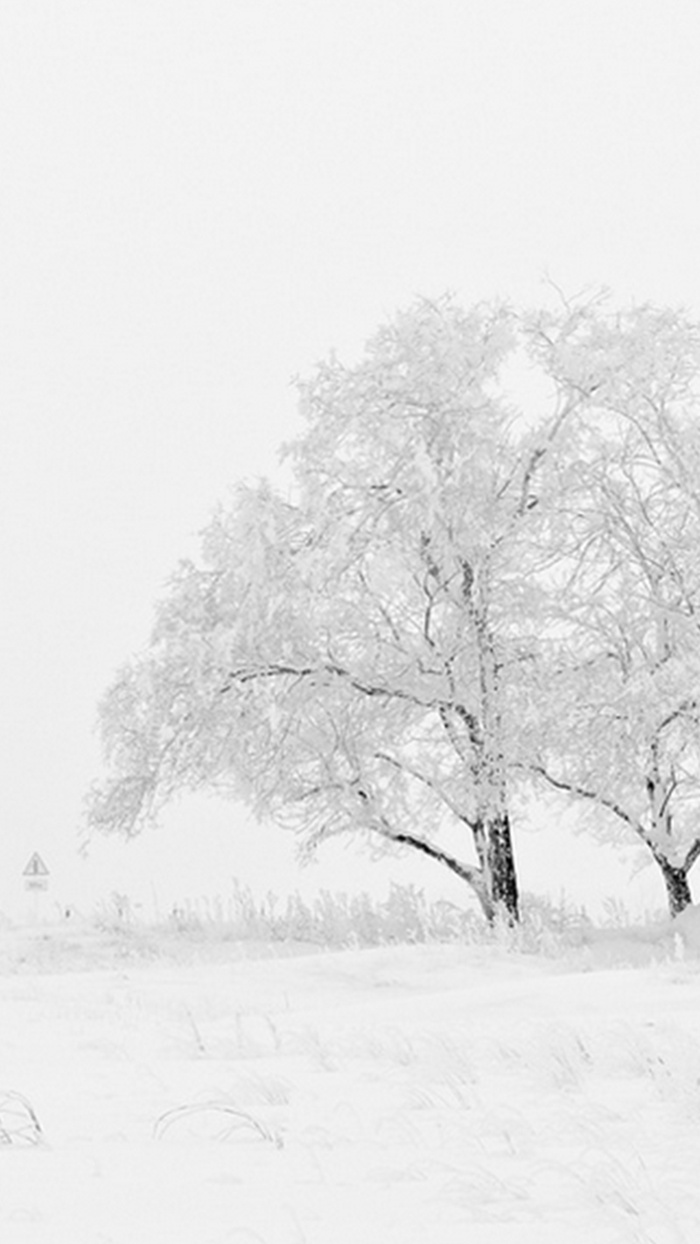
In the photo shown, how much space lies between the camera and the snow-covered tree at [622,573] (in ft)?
60.1

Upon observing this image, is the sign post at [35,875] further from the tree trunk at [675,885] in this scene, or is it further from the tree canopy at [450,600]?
the tree trunk at [675,885]

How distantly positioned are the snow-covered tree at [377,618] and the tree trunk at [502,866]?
23 mm

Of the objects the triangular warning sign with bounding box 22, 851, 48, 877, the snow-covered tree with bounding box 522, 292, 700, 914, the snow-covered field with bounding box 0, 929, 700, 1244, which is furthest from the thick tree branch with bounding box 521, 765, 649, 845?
the triangular warning sign with bounding box 22, 851, 48, 877

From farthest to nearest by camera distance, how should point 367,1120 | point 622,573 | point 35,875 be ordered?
1. point 35,875
2. point 622,573
3. point 367,1120

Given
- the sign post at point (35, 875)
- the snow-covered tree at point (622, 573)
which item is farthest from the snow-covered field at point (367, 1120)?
the sign post at point (35, 875)

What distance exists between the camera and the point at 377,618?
19547 mm

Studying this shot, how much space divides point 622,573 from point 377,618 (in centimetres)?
338

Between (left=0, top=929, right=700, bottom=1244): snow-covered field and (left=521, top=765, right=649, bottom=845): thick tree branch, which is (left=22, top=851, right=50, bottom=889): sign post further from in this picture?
(left=0, top=929, right=700, bottom=1244): snow-covered field

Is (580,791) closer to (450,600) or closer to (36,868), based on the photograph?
(450,600)

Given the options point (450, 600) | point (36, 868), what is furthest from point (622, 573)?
point (36, 868)

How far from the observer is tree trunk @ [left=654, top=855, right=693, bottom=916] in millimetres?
19969

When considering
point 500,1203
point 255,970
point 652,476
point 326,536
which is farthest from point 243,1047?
point 652,476

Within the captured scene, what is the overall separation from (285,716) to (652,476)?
232 inches

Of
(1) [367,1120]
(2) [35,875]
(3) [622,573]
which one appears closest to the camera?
(1) [367,1120]
